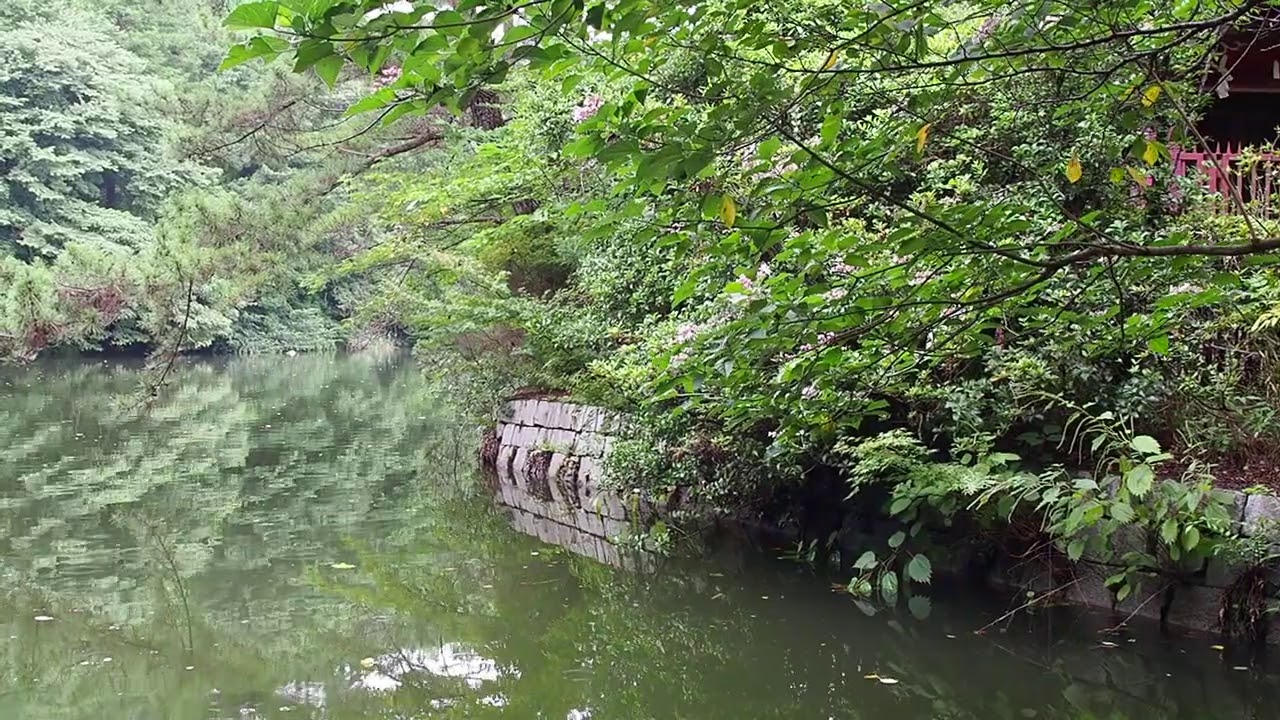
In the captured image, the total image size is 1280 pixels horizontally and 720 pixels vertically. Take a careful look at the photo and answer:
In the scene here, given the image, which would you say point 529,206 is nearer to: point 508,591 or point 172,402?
point 508,591

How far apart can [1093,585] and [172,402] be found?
15312 mm

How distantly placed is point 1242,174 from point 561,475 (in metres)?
5.87

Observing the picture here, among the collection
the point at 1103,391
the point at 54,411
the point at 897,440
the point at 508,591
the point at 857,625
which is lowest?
the point at 54,411

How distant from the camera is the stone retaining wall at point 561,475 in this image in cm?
764

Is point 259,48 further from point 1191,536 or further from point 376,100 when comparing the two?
point 1191,536

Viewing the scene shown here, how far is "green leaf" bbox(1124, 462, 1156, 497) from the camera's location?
4039 millimetres

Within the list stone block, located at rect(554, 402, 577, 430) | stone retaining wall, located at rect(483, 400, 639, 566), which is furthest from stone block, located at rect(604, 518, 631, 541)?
stone block, located at rect(554, 402, 577, 430)

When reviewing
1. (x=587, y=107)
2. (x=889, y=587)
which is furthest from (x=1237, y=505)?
(x=587, y=107)

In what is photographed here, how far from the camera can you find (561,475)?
938cm

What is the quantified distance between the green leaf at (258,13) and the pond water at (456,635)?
3.15 meters

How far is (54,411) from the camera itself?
15094mm

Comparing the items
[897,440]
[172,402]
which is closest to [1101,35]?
[897,440]

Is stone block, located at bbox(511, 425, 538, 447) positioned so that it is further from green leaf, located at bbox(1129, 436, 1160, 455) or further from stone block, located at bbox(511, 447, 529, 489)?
green leaf, located at bbox(1129, 436, 1160, 455)

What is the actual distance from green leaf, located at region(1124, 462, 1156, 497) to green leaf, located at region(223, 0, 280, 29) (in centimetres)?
374
